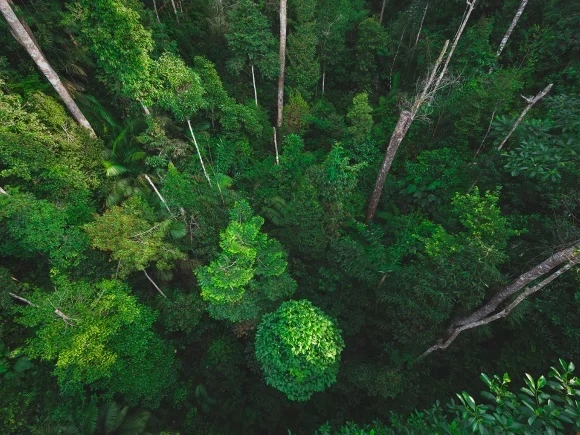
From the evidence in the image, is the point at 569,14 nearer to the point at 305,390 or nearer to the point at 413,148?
the point at 413,148

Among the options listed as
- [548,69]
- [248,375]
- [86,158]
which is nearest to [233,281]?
[248,375]

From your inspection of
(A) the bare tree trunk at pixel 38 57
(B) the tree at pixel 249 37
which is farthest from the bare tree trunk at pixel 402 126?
(A) the bare tree trunk at pixel 38 57

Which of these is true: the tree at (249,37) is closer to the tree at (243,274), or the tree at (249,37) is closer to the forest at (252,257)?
the forest at (252,257)

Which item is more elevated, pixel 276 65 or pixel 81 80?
pixel 276 65

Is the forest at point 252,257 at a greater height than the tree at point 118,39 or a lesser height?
lesser

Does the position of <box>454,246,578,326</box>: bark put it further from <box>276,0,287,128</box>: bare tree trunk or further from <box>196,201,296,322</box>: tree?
<box>276,0,287,128</box>: bare tree trunk

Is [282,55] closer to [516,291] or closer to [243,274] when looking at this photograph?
[243,274]

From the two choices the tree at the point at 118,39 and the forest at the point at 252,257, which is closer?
the forest at the point at 252,257
